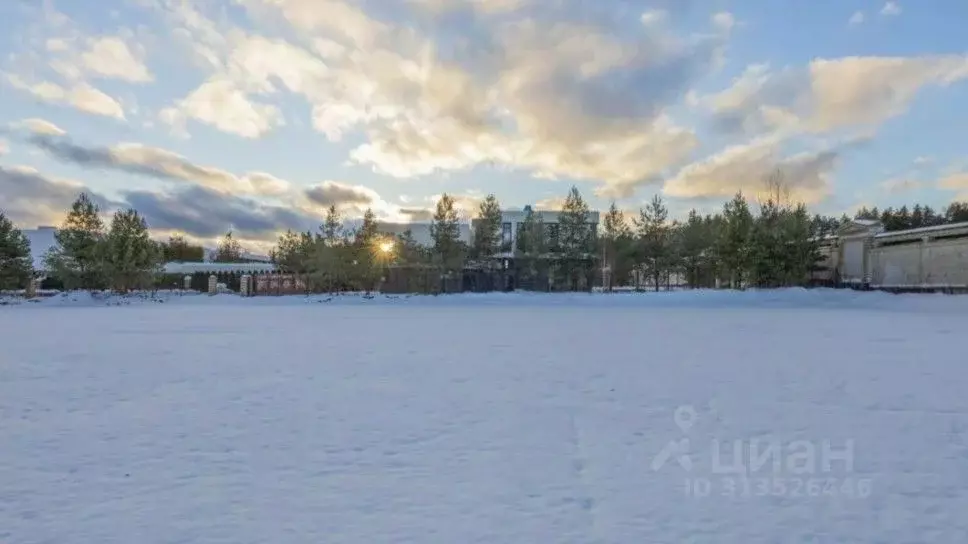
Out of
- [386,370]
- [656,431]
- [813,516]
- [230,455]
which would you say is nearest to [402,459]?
[230,455]

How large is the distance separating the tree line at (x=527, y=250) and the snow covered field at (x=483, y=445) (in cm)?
2396

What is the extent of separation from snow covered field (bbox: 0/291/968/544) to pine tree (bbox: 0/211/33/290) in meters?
25.9

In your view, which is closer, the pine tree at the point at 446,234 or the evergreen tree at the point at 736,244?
the evergreen tree at the point at 736,244

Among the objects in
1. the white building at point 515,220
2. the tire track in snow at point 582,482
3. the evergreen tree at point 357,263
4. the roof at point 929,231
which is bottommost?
the tire track in snow at point 582,482

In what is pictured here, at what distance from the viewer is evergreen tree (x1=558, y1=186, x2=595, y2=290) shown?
39312mm

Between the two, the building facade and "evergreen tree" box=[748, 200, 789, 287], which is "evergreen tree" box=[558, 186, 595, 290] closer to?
"evergreen tree" box=[748, 200, 789, 287]

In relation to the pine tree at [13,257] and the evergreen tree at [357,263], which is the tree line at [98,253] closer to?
the pine tree at [13,257]

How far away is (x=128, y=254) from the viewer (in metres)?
34.5

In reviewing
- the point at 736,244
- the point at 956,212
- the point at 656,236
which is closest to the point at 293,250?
the point at 656,236

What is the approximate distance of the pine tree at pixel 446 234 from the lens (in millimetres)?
39000

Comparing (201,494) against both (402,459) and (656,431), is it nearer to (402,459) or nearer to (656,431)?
(402,459)

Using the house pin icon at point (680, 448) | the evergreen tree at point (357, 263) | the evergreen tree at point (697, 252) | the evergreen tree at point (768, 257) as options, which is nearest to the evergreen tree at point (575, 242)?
the evergreen tree at point (697, 252)

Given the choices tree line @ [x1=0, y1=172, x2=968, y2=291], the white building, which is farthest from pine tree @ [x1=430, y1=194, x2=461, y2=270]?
the white building

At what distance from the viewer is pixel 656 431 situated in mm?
5688
